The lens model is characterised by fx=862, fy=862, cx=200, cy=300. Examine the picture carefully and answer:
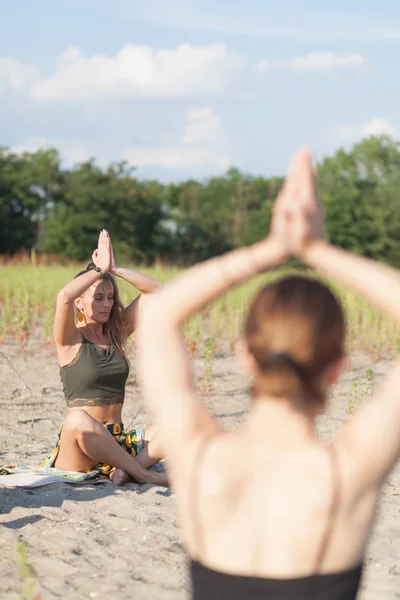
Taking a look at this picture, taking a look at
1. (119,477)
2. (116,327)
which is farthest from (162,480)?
(116,327)

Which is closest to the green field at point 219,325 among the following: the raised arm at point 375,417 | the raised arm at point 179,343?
the raised arm at point 179,343

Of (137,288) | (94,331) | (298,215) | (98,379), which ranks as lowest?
(98,379)

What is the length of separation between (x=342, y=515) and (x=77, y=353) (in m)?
3.77

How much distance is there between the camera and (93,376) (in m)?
5.10

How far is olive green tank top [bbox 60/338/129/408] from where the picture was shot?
5113 millimetres

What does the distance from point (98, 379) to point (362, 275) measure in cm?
376

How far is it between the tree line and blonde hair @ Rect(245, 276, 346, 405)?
40562mm

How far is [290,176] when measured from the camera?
157 cm

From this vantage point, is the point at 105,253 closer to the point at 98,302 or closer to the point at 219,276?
the point at 98,302

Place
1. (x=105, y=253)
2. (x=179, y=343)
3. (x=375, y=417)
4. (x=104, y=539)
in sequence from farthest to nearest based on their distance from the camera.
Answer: (x=105, y=253) → (x=104, y=539) → (x=179, y=343) → (x=375, y=417)

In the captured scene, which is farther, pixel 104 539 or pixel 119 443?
pixel 119 443

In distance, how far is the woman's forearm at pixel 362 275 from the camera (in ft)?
4.88

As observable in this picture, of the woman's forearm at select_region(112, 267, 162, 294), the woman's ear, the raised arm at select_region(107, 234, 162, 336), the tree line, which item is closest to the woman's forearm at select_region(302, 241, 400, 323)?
the woman's ear

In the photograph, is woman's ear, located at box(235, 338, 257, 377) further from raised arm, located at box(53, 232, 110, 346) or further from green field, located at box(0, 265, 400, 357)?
A: green field, located at box(0, 265, 400, 357)
